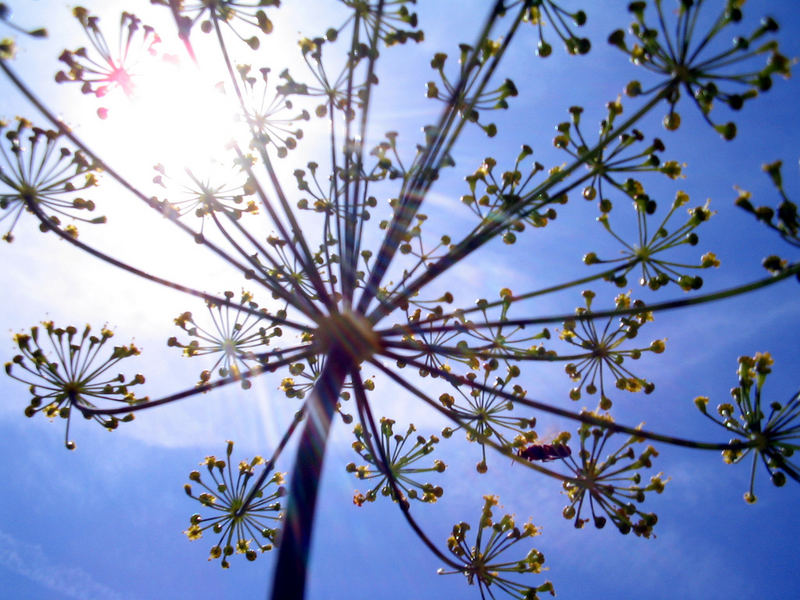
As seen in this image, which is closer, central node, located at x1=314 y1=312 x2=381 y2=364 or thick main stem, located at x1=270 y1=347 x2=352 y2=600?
thick main stem, located at x1=270 y1=347 x2=352 y2=600

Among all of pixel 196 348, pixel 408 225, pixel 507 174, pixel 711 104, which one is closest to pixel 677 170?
pixel 711 104

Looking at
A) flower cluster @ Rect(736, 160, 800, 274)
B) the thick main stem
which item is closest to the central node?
the thick main stem

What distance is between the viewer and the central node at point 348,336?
622cm

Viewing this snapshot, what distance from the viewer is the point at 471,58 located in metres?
5.84

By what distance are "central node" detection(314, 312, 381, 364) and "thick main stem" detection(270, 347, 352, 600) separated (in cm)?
13

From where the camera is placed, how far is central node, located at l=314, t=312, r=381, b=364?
6.22 meters

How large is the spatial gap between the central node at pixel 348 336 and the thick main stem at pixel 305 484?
0.13m

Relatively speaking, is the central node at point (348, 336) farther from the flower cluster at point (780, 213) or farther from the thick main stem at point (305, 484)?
the flower cluster at point (780, 213)

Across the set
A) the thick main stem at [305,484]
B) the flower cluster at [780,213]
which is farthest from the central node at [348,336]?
the flower cluster at [780,213]

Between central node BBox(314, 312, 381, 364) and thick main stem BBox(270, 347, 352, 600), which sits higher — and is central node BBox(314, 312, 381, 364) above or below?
above

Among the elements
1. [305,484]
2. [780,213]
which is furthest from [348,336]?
[780,213]

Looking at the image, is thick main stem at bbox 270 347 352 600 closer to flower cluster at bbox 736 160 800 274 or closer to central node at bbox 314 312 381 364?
central node at bbox 314 312 381 364

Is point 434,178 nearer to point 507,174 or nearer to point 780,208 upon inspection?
point 507,174

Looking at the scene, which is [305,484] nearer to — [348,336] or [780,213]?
[348,336]
